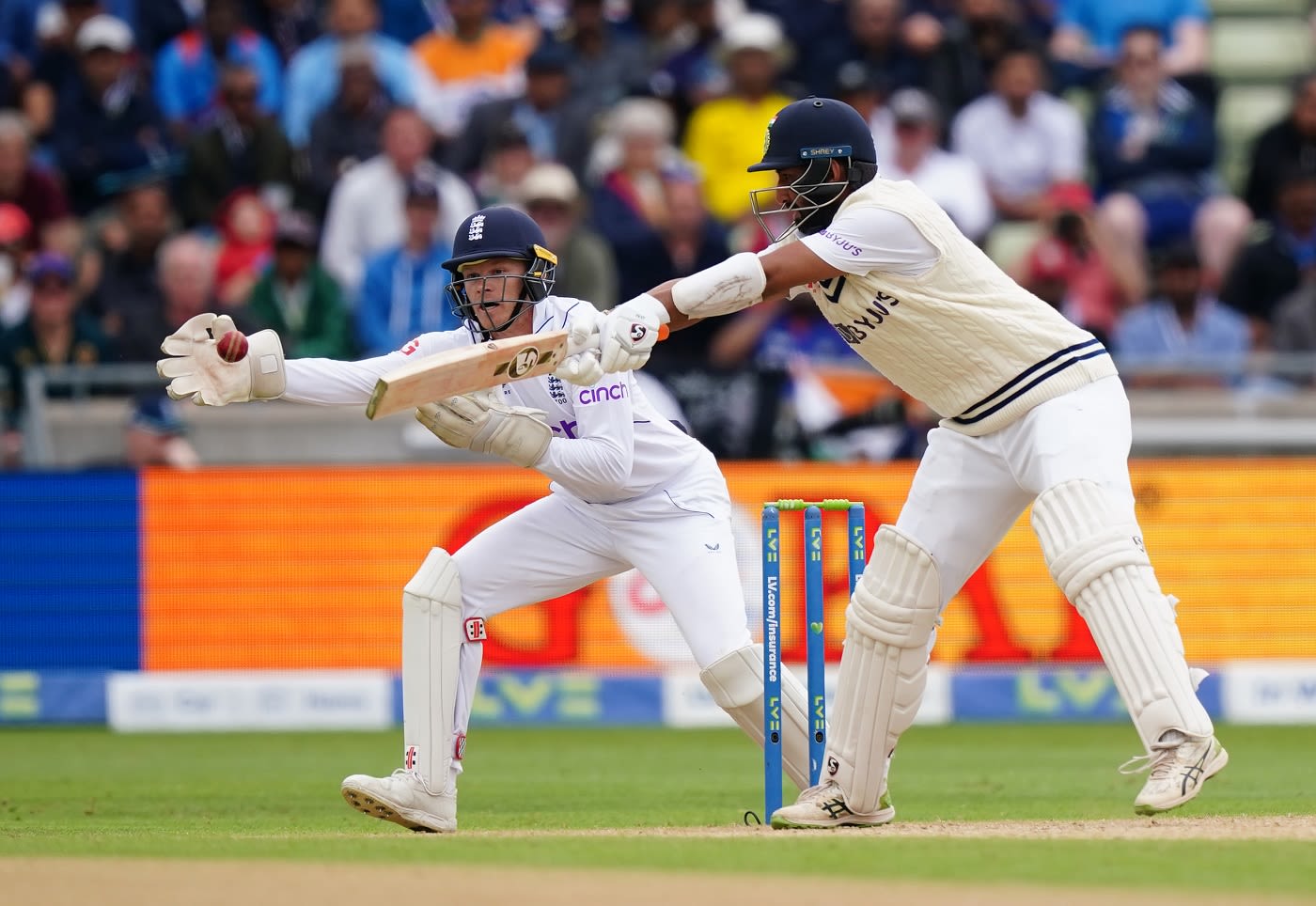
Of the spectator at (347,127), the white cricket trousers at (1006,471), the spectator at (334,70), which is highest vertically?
the spectator at (334,70)

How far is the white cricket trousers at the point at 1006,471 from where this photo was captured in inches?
230

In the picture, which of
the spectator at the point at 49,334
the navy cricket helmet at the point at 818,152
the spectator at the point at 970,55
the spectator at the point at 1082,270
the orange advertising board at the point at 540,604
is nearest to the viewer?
the navy cricket helmet at the point at 818,152

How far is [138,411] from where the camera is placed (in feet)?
38.0

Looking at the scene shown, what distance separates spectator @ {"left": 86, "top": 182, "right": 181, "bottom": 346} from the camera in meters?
12.6

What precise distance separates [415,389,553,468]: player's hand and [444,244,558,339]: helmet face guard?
0.41 meters

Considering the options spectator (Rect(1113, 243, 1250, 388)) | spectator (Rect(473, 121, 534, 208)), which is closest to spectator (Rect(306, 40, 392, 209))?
spectator (Rect(473, 121, 534, 208))

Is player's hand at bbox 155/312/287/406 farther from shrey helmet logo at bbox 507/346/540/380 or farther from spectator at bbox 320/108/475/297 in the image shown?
spectator at bbox 320/108/475/297

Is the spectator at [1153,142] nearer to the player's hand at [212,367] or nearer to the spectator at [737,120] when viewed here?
the spectator at [737,120]

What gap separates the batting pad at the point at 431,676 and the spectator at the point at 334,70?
8.02 metres

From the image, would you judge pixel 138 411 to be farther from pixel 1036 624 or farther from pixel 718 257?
pixel 1036 624

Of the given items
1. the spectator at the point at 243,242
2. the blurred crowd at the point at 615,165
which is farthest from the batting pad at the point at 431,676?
the spectator at the point at 243,242

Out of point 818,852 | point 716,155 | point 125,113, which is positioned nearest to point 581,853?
point 818,852

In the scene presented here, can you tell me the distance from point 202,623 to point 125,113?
167 inches

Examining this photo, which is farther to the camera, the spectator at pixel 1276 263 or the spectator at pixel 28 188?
the spectator at pixel 28 188
